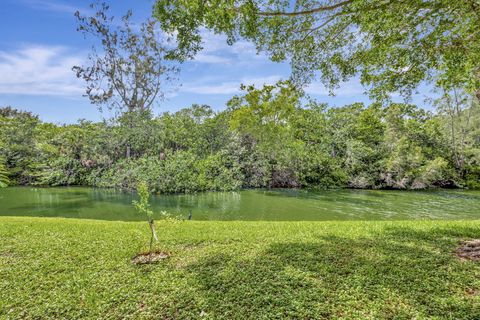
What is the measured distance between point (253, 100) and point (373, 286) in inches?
977

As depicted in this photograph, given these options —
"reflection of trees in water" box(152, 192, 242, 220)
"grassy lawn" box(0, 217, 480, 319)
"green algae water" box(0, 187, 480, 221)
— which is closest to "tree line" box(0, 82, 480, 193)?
"reflection of trees in water" box(152, 192, 242, 220)

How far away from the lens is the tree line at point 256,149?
25825mm

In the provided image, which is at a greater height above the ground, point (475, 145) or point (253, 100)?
point (253, 100)

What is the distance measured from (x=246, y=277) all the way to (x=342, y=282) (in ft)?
4.84

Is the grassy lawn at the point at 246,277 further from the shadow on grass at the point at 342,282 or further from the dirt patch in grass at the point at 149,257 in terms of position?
the dirt patch in grass at the point at 149,257

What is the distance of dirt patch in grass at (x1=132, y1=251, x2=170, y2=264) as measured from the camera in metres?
5.40

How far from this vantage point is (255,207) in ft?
53.6

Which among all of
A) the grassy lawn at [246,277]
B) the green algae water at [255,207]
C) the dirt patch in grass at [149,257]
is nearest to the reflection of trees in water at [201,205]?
the green algae water at [255,207]

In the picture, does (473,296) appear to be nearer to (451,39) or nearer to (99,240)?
(451,39)

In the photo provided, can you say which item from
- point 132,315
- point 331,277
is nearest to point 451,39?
point 331,277

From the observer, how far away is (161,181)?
72.1 ft

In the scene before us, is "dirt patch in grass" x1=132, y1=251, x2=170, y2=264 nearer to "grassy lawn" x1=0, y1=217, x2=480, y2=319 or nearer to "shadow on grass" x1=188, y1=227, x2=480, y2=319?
"grassy lawn" x1=0, y1=217, x2=480, y2=319

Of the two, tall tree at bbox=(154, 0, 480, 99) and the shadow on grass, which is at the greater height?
tall tree at bbox=(154, 0, 480, 99)

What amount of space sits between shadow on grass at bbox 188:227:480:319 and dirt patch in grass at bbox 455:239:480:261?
185mm
